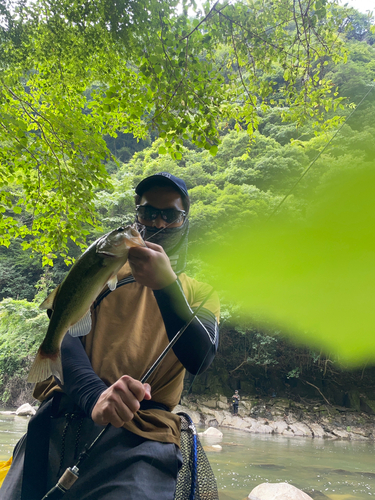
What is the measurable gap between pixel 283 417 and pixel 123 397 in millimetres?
16867

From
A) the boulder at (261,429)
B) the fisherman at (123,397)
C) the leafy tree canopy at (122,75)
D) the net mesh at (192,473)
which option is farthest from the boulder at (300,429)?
the fisherman at (123,397)

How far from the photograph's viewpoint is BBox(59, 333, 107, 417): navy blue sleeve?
1.17 m

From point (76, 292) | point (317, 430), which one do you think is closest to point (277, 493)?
point (76, 292)

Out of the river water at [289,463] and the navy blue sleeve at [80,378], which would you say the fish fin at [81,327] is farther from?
the river water at [289,463]

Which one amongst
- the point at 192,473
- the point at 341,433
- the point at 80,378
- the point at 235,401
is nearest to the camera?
the point at 80,378

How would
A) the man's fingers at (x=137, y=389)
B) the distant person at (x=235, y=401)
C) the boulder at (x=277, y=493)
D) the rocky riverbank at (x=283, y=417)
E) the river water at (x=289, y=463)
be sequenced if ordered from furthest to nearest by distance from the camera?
the distant person at (x=235, y=401)
the rocky riverbank at (x=283, y=417)
the river water at (x=289, y=463)
the boulder at (x=277, y=493)
the man's fingers at (x=137, y=389)

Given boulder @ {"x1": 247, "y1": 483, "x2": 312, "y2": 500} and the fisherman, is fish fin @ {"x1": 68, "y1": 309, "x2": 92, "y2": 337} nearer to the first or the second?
the fisherman

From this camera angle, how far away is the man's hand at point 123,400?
38.9 inches

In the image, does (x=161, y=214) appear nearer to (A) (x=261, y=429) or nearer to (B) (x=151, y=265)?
(B) (x=151, y=265)

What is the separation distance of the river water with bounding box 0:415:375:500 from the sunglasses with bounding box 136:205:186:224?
6902mm

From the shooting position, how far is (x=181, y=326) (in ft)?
4.08

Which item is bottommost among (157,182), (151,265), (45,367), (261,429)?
(261,429)

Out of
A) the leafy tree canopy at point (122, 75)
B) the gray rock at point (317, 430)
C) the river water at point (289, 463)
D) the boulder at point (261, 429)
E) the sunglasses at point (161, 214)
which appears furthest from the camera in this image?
the boulder at point (261, 429)

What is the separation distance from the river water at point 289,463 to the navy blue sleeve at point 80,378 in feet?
22.3
